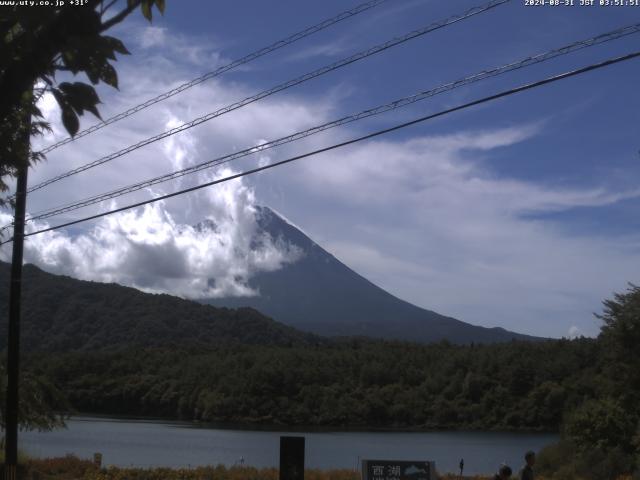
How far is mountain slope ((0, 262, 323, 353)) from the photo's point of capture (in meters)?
119

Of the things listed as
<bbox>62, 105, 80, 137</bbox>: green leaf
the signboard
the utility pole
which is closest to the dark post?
the signboard

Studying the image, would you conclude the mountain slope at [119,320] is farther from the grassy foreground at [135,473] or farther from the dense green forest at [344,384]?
the grassy foreground at [135,473]

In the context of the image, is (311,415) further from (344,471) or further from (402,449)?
(344,471)

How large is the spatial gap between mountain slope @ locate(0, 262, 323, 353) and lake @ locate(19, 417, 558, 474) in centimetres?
5248

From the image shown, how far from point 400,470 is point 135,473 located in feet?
31.9

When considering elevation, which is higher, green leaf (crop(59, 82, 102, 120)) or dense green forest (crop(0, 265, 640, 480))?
green leaf (crop(59, 82, 102, 120))

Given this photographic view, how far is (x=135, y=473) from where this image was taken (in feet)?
70.3

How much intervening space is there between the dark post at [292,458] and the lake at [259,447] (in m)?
20.4

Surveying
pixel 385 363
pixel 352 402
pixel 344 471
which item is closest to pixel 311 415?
pixel 352 402

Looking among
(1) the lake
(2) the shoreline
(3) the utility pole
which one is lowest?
(2) the shoreline

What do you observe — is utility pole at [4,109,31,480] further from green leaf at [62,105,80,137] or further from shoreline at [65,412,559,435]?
shoreline at [65,412,559,435]

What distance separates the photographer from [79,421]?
71625 mm

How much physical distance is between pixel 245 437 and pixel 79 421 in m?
19.4

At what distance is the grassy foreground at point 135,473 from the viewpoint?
2084 cm
